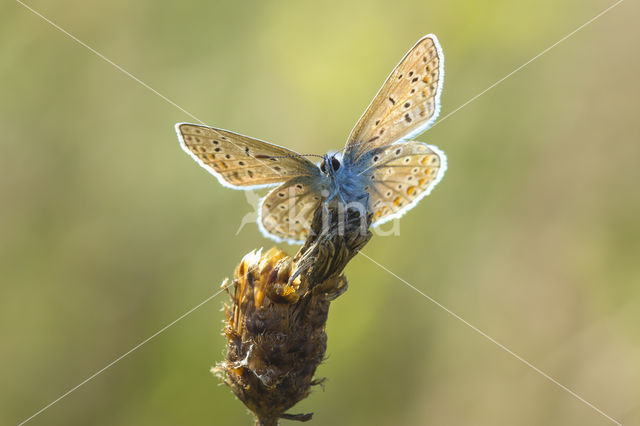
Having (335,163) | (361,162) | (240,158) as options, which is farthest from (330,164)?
(240,158)

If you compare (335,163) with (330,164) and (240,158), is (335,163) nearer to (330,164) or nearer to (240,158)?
(330,164)

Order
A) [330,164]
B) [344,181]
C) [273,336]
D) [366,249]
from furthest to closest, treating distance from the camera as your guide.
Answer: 1. [366,249]
2. [344,181]
3. [330,164]
4. [273,336]

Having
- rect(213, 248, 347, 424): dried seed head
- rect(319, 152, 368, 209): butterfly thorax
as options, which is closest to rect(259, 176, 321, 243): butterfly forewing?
rect(319, 152, 368, 209): butterfly thorax

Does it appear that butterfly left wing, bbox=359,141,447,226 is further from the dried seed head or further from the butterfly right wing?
the dried seed head

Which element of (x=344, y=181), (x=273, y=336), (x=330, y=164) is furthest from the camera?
(x=344, y=181)

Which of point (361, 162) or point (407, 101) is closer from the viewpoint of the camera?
point (407, 101)

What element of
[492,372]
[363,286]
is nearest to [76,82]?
[363,286]

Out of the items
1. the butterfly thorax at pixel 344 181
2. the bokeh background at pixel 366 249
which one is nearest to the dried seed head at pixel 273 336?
the butterfly thorax at pixel 344 181

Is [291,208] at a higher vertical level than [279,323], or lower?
higher
